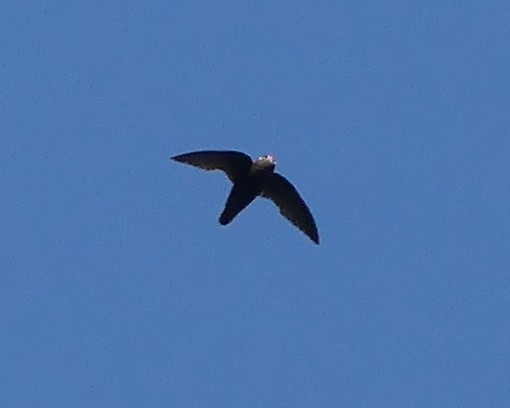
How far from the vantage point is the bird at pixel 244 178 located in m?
36.0

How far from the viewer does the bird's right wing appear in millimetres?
36031

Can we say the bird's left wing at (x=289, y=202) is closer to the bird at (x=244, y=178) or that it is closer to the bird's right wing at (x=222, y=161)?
the bird at (x=244, y=178)

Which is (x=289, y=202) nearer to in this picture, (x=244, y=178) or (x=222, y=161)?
(x=244, y=178)

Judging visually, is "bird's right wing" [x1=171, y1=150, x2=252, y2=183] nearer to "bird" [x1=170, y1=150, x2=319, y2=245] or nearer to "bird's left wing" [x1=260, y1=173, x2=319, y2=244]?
"bird" [x1=170, y1=150, x2=319, y2=245]

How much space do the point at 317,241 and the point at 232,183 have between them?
6.06 ft

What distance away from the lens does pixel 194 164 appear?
120 ft

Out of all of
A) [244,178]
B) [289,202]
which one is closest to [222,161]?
[244,178]

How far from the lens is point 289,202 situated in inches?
1449

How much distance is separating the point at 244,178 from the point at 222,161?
453mm

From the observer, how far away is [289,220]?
122 ft

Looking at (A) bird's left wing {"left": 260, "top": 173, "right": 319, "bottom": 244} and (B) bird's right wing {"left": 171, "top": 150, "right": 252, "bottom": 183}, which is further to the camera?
(A) bird's left wing {"left": 260, "top": 173, "right": 319, "bottom": 244}

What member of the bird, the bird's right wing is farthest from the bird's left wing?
the bird's right wing

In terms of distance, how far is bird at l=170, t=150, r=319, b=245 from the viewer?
36.0m

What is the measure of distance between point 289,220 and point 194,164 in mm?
1892
